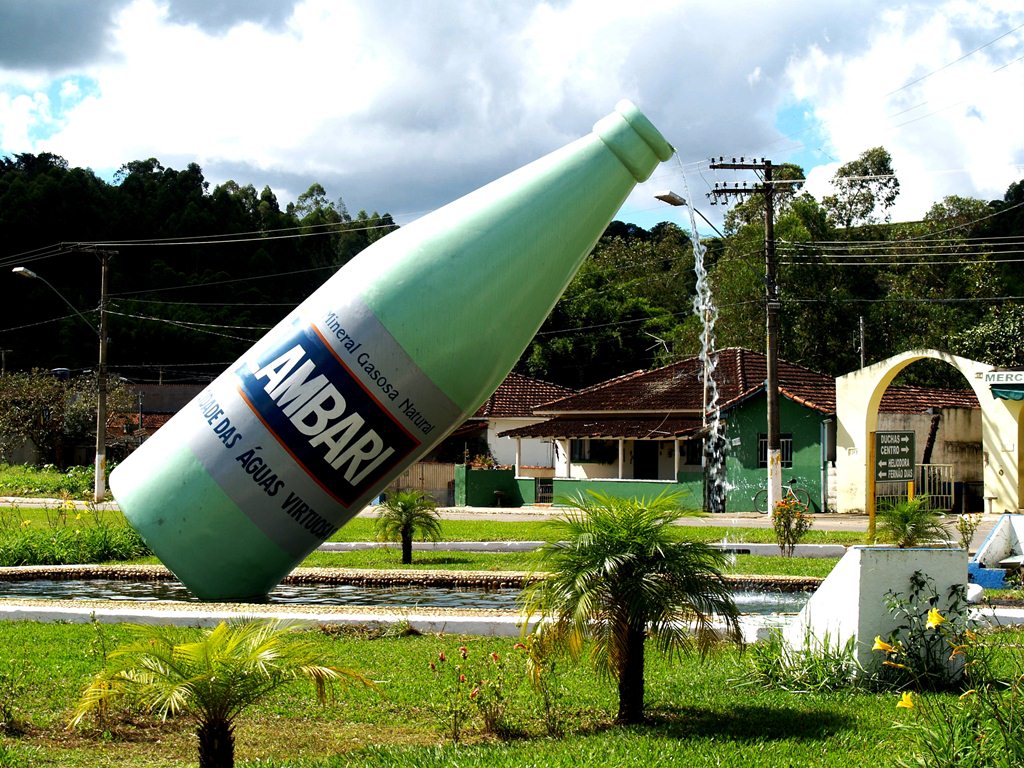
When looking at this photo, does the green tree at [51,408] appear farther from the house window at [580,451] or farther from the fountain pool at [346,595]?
the fountain pool at [346,595]

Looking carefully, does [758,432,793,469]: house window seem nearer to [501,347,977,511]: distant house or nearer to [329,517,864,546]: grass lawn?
[501,347,977,511]: distant house

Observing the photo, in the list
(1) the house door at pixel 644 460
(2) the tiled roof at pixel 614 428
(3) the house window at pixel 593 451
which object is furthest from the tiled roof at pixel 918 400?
(3) the house window at pixel 593 451

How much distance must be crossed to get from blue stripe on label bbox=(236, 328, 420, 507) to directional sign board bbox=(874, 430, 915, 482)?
12211mm

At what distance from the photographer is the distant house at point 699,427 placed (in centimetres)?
3300

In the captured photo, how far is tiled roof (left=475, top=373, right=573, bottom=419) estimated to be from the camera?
44656 millimetres

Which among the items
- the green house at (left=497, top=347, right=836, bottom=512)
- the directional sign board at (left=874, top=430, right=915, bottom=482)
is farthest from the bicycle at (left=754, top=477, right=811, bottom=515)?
the directional sign board at (left=874, top=430, right=915, bottom=482)

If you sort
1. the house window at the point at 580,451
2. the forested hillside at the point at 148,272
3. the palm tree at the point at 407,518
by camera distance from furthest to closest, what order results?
the forested hillside at the point at 148,272 < the house window at the point at 580,451 < the palm tree at the point at 407,518

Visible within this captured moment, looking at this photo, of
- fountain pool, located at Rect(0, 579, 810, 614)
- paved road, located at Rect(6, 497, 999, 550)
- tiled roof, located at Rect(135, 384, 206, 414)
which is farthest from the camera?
tiled roof, located at Rect(135, 384, 206, 414)

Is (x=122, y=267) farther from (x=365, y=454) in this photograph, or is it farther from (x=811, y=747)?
(x=811, y=747)

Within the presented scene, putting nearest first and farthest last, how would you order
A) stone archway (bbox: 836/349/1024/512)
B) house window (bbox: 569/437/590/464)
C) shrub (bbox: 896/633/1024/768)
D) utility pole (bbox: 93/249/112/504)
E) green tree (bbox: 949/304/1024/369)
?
shrub (bbox: 896/633/1024/768), stone archway (bbox: 836/349/1024/512), utility pole (bbox: 93/249/112/504), house window (bbox: 569/437/590/464), green tree (bbox: 949/304/1024/369)

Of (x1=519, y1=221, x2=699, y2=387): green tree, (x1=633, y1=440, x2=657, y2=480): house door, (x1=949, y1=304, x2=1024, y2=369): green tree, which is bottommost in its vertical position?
(x1=633, y1=440, x2=657, y2=480): house door

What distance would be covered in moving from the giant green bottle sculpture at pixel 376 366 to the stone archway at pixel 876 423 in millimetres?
19427

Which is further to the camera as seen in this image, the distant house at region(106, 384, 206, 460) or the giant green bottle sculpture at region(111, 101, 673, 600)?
the distant house at region(106, 384, 206, 460)

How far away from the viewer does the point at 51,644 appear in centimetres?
964
